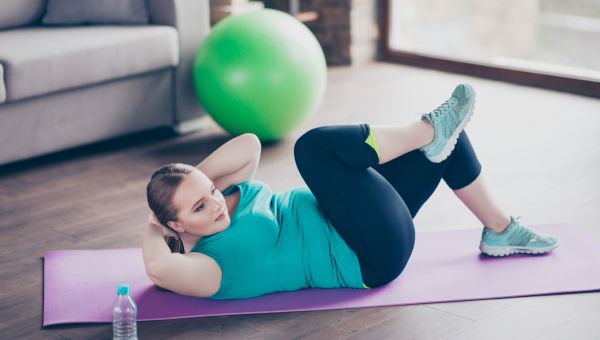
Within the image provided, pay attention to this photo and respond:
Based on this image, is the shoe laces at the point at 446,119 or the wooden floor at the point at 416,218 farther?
the shoe laces at the point at 446,119

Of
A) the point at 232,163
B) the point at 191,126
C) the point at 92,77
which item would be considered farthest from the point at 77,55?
the point at 232,163

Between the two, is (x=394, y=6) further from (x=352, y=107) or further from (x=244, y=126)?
(x=244, y=126)

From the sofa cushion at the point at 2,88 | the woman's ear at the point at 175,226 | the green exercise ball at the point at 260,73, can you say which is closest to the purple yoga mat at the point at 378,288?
the woman's ear at the point at 175,226

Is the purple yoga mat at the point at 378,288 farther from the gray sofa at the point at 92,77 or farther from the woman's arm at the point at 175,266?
the gray sofa at the point at 92,77

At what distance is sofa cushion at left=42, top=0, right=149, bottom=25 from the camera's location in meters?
3.89

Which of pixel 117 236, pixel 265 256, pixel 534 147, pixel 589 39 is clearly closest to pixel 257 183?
pixel 265 256

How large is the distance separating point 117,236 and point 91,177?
0.67 metres

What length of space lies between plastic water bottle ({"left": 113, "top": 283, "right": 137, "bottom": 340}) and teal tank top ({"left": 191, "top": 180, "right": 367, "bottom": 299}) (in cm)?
21

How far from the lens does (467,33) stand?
Result: 5117 millimetres

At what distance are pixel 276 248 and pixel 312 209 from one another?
146mm

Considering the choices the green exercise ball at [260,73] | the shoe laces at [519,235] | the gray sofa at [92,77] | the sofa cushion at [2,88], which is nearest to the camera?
the shoe laces at [519,235]

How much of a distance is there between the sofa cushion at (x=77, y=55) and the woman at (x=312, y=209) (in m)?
1.30

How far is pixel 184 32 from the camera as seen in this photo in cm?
393

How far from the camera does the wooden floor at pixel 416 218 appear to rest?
2.22 meters
